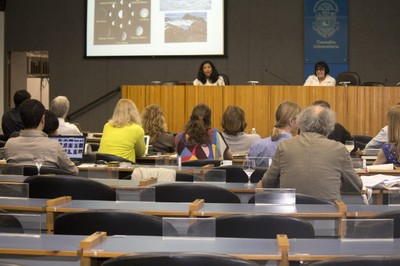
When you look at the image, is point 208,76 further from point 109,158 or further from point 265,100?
point 109,158

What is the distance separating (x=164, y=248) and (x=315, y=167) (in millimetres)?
2273

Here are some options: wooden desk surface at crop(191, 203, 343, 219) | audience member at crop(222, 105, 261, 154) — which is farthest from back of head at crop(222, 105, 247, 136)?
wooden desk surface at crop(191, 203, 343, 219)

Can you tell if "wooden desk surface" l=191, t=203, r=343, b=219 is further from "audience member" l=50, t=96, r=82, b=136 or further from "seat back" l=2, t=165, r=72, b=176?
"audience member" l=50, t=96, r=82, b=136

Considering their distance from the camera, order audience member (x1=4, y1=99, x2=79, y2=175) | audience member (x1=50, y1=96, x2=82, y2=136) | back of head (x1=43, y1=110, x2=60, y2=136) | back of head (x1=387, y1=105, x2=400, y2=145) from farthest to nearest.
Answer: audience member (x1=50, y1=96, x2=82, y2=136) < back of head (x1=43, y1=110, x2=60, y2=136) < back of head (x1=387, y1=105, x2=400, y2=145) < audience member (x1=4, y1=99, x2=79, y2=175)

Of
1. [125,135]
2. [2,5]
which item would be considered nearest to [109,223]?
[125,135]

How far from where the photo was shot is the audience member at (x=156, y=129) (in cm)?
823

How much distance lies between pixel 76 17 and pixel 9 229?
12.9m

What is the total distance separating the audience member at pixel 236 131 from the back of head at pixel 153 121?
868 millimetres

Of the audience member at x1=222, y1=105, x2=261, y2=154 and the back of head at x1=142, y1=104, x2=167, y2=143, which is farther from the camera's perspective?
the back of head at x1=142, y1=104, x2=167, y2=143

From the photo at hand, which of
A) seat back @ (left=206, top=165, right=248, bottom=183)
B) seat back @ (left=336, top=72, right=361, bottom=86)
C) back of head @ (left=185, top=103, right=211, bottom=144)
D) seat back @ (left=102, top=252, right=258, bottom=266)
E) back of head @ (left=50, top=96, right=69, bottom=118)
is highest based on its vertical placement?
seat back @ (left=336, top=72, right=361, bottom=86)

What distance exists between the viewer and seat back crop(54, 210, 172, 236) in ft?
9.37

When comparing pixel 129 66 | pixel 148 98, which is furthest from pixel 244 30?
pixel 148 98

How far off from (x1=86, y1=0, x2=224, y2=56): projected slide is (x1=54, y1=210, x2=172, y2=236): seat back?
11387 mm

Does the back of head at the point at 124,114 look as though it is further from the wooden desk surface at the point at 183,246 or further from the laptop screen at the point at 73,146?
the wooden desk surface at the point at 183,246
